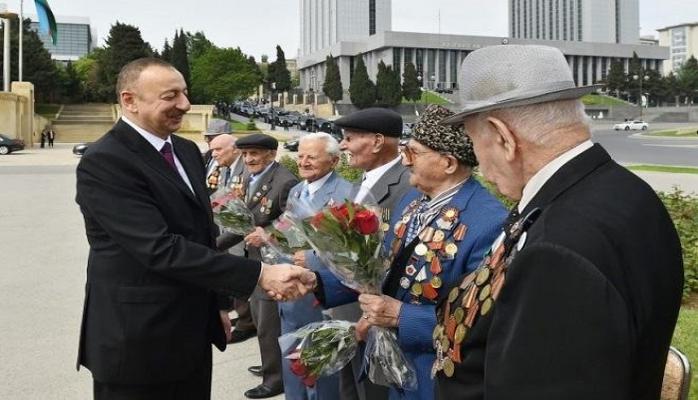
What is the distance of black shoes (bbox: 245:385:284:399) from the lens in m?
4.91

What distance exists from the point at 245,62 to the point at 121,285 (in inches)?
3386

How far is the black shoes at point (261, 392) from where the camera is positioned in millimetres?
4914

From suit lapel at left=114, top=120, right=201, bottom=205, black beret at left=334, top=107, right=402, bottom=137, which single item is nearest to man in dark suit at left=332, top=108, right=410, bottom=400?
black beret at left=334, top=107, right=402, bottom=137

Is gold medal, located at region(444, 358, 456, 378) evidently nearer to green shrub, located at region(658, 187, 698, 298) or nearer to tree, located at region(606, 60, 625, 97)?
green shrub, located at region(658, 187, 698, 298)

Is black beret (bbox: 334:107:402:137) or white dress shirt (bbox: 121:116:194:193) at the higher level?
black beret (bbox: 334:107:402:137)

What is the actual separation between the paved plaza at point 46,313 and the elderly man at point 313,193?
82 cm

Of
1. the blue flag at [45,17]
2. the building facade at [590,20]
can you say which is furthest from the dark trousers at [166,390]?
the building facade at [590,20]

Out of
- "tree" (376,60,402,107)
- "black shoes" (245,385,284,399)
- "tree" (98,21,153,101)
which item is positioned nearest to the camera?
"black shoes" (245,385,284,399)

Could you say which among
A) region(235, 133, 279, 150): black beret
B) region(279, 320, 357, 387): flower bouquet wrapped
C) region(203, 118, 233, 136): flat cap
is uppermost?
region(203, 118, 233, 136): flat cap

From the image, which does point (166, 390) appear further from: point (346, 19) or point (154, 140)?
point (346, 19)

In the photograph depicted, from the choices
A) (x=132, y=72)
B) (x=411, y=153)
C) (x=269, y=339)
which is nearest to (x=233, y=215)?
(x=269, y=339)

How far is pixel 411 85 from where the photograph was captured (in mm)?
98625

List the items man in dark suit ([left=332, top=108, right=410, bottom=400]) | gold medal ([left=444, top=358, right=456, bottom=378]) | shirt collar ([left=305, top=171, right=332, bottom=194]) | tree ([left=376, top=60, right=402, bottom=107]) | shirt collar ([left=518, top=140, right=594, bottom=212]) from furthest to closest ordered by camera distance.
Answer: tree ([left=376, top=60, right=402, bottom=107]) < shirt collar ([left=305, top=171, right=332, bottom=194]) < man in dark suit ([left=332, top=108, right=410, bottom=400]) < gold medal ([left=444, top=358, right=456, bottom=378]) < shirt collar ([left=518, top=140, right=594, bottom=212])

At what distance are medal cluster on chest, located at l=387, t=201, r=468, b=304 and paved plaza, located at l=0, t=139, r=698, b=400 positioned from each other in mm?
2752
